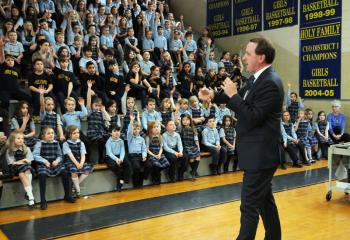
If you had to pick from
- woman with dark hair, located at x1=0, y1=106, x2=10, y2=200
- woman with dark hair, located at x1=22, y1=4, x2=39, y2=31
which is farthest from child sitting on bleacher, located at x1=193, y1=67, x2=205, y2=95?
woman with dark hair, located at x1=0, y1=106, x2=10, y2=200

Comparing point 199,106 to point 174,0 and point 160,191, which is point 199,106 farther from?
point 174,0

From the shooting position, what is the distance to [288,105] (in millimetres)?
8539

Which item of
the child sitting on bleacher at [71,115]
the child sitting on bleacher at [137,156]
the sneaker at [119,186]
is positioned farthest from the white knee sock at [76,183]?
the child sitting on bleacher at [71,115]

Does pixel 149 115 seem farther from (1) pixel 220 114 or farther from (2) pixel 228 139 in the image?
(1) pixel 220 114

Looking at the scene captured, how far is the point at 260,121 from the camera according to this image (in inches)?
89.4

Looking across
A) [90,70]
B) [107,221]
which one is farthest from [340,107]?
[107,221]

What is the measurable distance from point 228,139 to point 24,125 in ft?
11.0

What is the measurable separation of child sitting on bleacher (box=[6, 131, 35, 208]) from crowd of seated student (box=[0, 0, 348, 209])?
0.04 feet

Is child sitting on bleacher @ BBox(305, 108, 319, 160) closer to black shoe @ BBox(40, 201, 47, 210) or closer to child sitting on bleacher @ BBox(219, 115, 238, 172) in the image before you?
child sitting on bleacher @ BBox(219, 115, 238, 172)

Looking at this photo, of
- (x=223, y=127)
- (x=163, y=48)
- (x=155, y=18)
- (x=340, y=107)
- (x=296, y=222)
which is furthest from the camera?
(x=155, y=18)

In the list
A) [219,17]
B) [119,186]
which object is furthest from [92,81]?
[219,17]

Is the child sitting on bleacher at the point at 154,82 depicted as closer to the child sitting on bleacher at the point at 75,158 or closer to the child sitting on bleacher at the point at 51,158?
the child sitting on bleacher at the point at 75,158

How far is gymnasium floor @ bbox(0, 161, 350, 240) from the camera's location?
11.8 feet

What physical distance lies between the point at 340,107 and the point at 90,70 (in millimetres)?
5130
